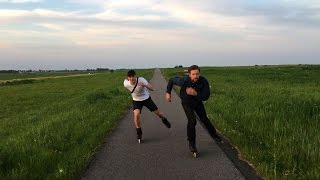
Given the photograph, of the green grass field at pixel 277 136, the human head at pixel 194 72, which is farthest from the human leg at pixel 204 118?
the human head at pixel 194 72

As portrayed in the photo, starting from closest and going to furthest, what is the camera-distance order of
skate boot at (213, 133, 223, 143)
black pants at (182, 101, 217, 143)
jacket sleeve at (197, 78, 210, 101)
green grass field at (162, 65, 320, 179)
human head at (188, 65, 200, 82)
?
green grass field at (162, 65, 320, 179) → human head at (188, 65, 200, 82) → black pants at (182, 101, 217, 143) → jacket sleeve at (197, 78, 210, 101) → skate boot at (213, 133, 223, 143)

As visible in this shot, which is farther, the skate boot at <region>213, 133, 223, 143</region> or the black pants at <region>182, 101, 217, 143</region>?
the skate boot at <region>213, 133, 223, 143</region>

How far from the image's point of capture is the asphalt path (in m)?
7.53

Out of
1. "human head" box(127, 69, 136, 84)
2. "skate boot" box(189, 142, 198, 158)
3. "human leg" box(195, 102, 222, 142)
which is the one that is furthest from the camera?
"human head" box(127, 69, 136, 84)

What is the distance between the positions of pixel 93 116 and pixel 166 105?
5.26m

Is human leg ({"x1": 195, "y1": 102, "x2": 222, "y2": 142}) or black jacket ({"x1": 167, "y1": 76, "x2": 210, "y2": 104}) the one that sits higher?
black jacket ({"x1": 167, "y1": 76, "x2": 210, "y2": 104})

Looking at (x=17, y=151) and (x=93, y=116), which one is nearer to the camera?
(x=17, y=151)

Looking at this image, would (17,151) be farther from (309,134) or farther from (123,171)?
(309,134)

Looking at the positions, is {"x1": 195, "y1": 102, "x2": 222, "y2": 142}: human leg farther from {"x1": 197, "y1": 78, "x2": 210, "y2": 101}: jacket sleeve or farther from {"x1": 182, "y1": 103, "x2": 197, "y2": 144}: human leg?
{"x1": 197, "y1": 78, "x2": 210, "y2": 101}: jacket sleeve

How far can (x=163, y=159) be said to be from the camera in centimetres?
873

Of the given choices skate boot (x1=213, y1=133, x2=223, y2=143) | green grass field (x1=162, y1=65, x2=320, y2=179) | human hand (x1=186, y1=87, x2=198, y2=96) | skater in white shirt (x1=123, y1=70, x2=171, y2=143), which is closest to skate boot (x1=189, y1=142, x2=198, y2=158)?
green grass field (x1=162, y1=65, x2=320, y2=179)

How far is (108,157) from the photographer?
911 cm

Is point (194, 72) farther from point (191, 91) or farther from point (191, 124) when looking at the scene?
point (191, 124)

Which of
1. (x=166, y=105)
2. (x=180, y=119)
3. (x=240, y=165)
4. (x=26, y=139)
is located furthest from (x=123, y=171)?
(x=166, y=105)
